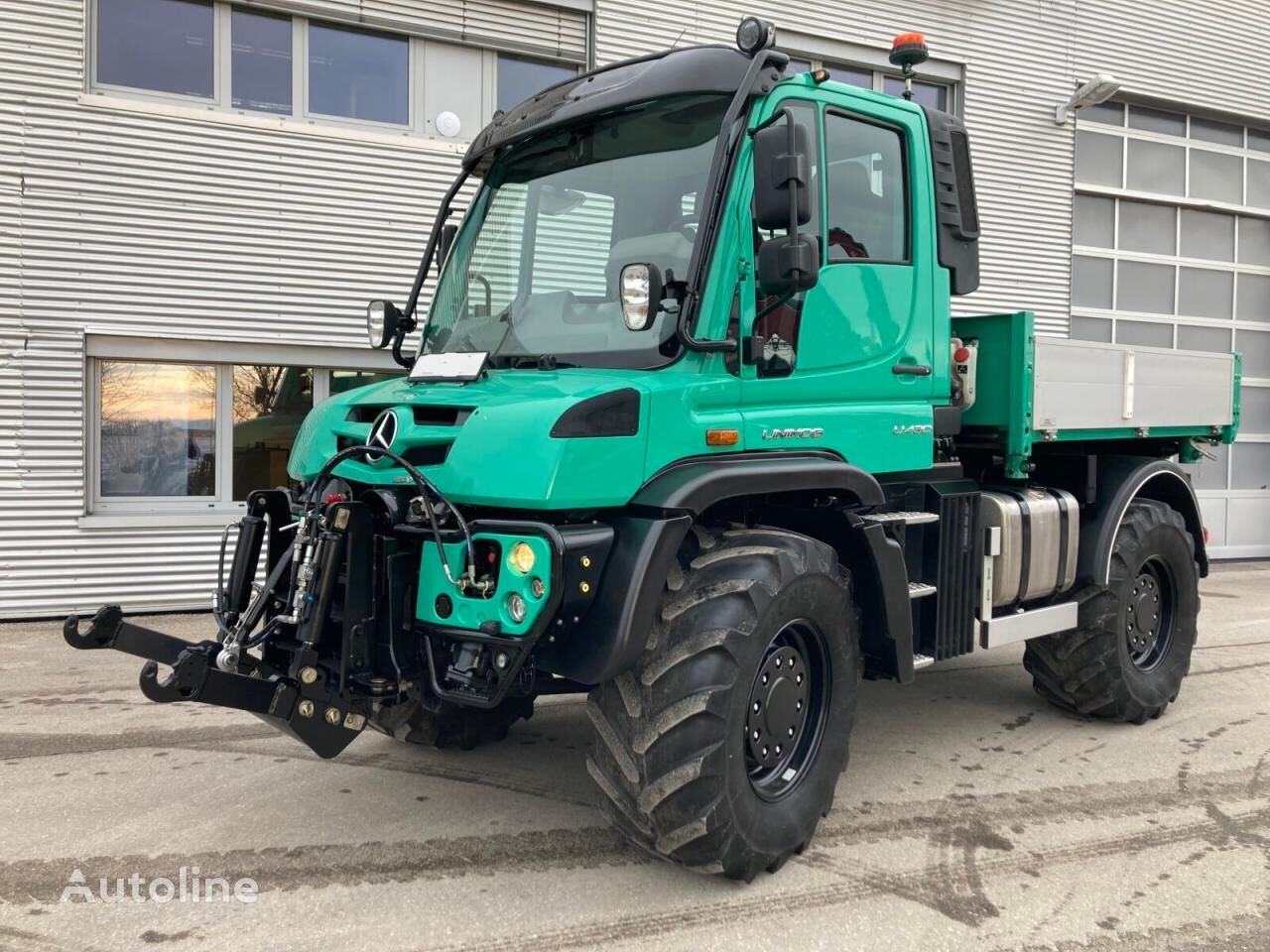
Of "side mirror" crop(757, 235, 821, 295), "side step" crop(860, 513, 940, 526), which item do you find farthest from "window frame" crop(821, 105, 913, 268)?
"side step" crop(860, 513, 940, 526)

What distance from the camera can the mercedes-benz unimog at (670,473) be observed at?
334 cm

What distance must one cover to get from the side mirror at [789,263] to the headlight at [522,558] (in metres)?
1.28

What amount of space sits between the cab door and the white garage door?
29.7 ft

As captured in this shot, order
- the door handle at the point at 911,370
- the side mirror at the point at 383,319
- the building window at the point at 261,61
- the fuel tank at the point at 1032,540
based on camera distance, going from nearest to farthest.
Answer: the door handle at the point at 911,370 < the side mirror at the point at 383,319 < the fuel tank at the point at 1032,540 < the building window at the point at 261,61

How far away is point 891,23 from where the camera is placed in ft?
36.7

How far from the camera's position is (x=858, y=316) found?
4230 millimetres

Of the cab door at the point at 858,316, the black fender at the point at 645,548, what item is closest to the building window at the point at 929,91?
the cab door at the point at 858,316

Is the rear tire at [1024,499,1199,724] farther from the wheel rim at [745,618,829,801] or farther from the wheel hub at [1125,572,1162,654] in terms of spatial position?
the wheel rim at [745,618,829,801]

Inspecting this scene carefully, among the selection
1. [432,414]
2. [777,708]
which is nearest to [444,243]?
[432,414]

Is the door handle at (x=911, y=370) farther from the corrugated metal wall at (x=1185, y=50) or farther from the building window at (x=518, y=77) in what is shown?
the corrugated metal wall at (x=1185, y=50)

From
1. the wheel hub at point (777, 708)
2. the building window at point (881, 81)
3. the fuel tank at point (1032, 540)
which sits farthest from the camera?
the building window at point (881, 81)

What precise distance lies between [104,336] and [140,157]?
148 centimetres

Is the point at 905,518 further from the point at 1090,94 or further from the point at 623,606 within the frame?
the point at 1090,94

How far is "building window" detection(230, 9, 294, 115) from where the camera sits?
8.81 m
